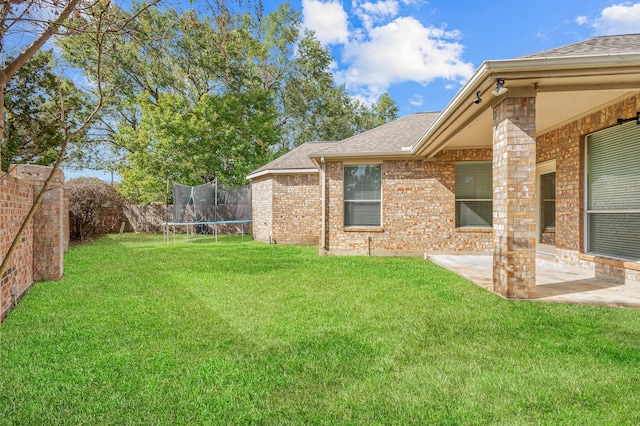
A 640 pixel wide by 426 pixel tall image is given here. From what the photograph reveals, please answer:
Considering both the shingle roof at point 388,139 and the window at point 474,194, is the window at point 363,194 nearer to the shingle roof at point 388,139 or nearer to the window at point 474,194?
the shingle roof at point 388,139

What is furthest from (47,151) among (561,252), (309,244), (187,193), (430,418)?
(561,252)

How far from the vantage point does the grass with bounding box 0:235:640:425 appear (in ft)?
6.27

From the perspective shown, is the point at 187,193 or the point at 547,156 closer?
the point at 547,156

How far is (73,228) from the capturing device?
12.4 meters

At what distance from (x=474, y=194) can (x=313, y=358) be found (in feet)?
22.3

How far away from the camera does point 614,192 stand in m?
4.89

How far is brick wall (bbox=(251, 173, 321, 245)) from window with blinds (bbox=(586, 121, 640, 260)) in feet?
24.5

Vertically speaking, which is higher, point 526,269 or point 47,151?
point 47,151

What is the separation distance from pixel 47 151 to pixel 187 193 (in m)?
4.54

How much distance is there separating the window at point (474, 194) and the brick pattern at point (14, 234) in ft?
26.1

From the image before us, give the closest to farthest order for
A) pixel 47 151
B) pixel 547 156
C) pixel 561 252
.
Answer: pixel 561 252 < pixel 547 156 < pixel 47 151

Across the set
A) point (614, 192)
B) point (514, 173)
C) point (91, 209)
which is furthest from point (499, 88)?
point (91, 209)

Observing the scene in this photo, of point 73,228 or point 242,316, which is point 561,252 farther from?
point 73,228

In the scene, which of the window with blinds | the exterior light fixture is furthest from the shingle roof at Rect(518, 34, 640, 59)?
the window with blinds
